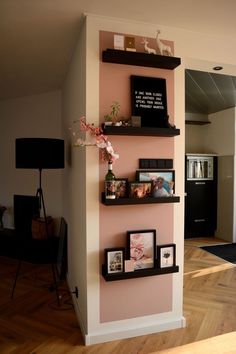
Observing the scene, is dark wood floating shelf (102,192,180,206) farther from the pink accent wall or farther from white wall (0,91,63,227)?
white wall (0,91,63,227)

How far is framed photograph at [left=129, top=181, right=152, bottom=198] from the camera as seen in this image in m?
2.15

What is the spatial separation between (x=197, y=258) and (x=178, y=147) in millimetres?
2605

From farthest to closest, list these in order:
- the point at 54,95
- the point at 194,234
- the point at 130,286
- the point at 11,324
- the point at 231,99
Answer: the point at 194,234 < the point at 231,99 < the point at 54,95 < the point at 11,324 < the point at 130,286

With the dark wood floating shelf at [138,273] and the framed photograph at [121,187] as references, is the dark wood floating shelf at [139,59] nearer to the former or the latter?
the framed photograph at [121,187]

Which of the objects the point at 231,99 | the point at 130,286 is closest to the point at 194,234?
the point at 231,99

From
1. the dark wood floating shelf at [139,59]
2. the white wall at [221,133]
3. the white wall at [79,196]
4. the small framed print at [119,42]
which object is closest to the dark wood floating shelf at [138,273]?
the white wall at [79,196]

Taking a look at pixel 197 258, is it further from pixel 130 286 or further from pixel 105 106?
pixel 105 106

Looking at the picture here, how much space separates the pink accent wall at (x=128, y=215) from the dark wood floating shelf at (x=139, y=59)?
0.05 metres

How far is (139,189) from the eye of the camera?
7.09 ft

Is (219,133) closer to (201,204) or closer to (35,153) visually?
(201,204)

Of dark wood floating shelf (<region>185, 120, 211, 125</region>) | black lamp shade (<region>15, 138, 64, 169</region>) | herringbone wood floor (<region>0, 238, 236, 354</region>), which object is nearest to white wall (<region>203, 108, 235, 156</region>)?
dark wood floating shelf (<region>185, 120, 211, 125</region>)

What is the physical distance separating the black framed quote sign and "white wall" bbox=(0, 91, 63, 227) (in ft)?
6.46

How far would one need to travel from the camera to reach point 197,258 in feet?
14.1

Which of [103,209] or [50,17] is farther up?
[50,17]
